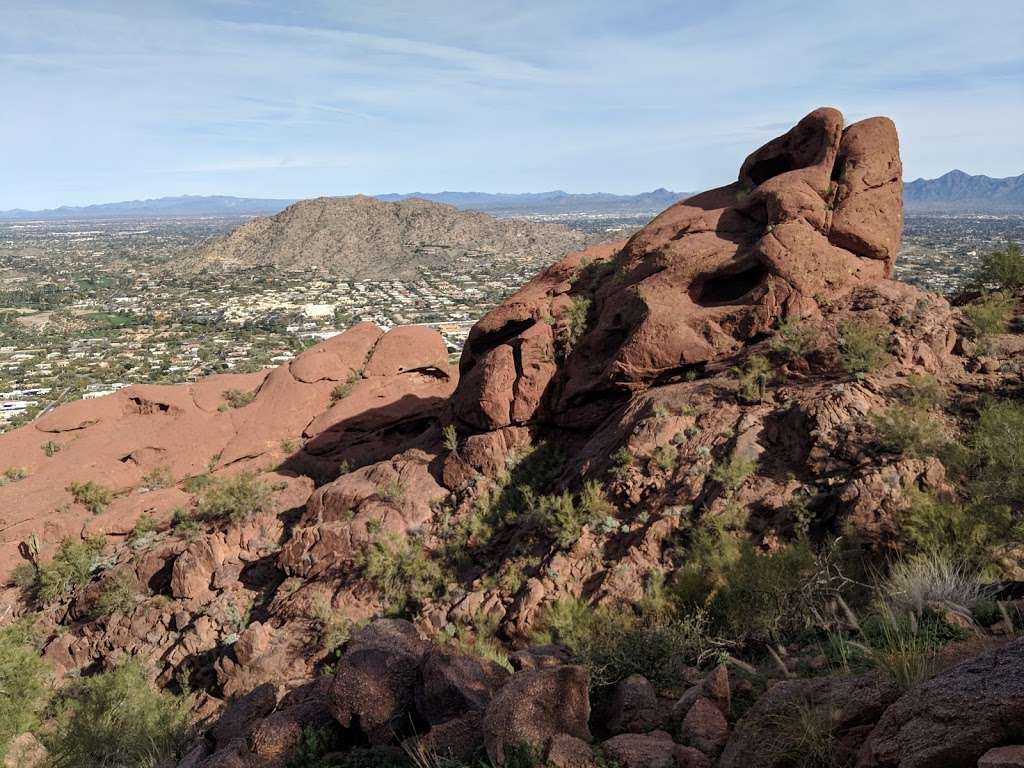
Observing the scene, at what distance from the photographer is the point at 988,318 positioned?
12.0 metres

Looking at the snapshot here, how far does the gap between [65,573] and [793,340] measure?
17.9 meters

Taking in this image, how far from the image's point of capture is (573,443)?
48.2ft

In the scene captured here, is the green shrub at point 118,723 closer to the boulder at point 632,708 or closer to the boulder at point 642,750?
the boulder at point 632,708

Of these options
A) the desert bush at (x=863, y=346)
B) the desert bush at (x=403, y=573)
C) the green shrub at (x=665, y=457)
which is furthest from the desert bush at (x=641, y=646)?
the desert bush at (x=863, y=346)

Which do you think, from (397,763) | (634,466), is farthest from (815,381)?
(397,763)

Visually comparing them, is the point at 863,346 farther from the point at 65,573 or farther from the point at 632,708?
the point at 65,573

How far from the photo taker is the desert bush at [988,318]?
11.9m

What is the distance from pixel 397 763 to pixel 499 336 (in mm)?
12271

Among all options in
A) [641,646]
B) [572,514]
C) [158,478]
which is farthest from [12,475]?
[641,646]

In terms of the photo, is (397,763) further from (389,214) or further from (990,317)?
(389,214)

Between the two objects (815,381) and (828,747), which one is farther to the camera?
(815,381)

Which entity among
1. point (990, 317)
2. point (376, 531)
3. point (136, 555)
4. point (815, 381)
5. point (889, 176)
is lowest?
point (136, 555)

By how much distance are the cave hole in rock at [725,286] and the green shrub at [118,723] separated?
12.7 m

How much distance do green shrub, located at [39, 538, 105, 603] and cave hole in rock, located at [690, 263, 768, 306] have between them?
16.3m
